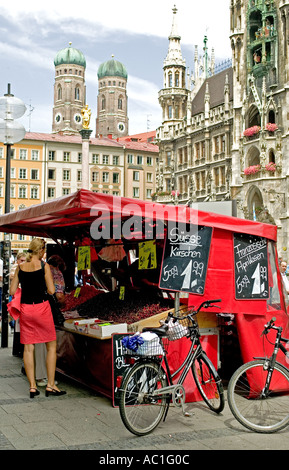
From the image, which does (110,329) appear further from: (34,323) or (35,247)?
(35,247)

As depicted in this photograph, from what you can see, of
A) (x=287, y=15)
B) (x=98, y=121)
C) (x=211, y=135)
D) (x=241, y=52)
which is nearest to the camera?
(x=287, y=15)

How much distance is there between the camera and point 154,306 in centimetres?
713

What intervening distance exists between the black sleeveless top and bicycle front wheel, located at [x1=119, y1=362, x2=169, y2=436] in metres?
1.97

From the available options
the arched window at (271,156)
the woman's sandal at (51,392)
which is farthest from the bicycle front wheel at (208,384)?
the arched window at (271,156)

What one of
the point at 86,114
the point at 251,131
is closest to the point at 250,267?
the point at 86,114

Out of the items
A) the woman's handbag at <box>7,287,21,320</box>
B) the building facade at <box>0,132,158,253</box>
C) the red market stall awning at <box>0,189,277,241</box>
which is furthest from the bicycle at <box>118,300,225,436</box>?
the building facade at <box>0,132,158,253</box>

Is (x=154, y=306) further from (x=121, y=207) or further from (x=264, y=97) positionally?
(x=264, y=97)

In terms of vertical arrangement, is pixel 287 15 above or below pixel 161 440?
above

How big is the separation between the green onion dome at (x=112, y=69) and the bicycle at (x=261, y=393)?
5135 inches

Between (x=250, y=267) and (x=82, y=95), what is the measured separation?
408 feet

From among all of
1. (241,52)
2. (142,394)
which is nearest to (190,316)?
(142,394)

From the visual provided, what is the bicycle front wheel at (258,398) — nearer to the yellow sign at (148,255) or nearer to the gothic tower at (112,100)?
the yellow sign at (148,255)

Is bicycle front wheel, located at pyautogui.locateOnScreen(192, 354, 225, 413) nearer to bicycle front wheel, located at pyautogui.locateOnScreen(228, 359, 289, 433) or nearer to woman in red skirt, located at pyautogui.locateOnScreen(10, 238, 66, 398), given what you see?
bicycle front wheel, located at pyautogui.locateOnScreen(228, 359, 289, 433)

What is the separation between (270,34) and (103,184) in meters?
37.2
